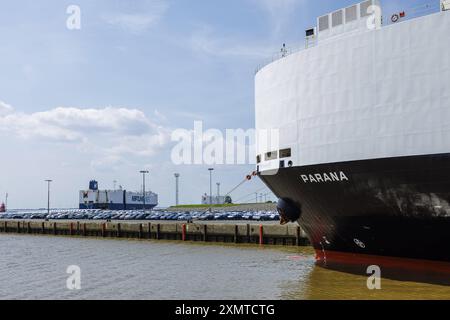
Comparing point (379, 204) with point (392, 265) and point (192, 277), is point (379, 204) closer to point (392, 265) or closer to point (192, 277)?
point (392, 265)

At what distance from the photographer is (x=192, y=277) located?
2417 cm

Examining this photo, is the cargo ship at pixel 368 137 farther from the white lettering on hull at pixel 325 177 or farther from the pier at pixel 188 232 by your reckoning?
the pier at pixel 188 232

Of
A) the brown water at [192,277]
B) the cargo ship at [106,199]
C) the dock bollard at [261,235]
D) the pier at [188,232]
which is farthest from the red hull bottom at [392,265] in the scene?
the cargo ship at [106,199]

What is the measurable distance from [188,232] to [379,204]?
29526 mm

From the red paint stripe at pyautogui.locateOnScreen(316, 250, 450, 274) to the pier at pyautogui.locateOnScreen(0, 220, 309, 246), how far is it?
46.4 ft

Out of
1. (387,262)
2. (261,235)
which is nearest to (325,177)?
(387,262)

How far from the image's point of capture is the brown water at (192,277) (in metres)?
19.0

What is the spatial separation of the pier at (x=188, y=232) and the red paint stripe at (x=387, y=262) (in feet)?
46.4

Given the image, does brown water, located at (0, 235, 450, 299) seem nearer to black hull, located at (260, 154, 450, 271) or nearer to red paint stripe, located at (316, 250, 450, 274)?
red paint stripe, located at (316, 250, 450, 274)

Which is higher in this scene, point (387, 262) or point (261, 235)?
point (387, 262)
